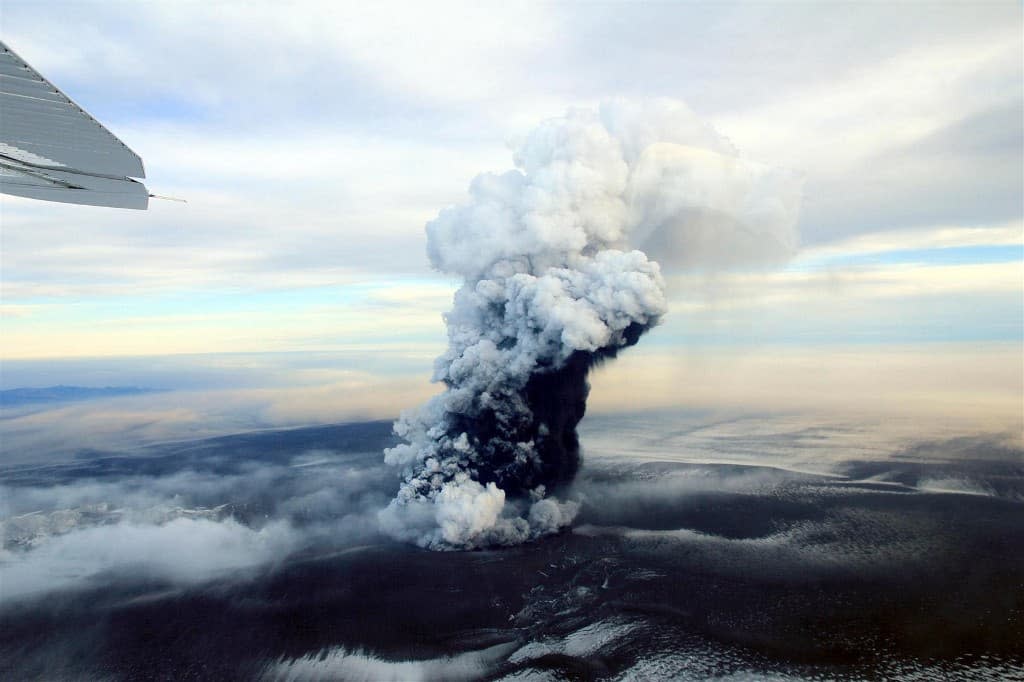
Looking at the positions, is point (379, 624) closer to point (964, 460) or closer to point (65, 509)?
point (65, 509)

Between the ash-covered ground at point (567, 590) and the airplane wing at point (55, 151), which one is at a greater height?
the airplane wing at point (55, 151)

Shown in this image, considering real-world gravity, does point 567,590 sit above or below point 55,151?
below

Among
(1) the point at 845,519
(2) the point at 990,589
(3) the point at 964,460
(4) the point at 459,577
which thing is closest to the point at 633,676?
(4) the point at 459,577

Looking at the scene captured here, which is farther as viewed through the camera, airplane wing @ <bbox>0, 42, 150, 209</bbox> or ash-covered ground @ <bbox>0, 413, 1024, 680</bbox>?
ash-covered ground @ <bbox>0, 413, 1024, 680</bbox>

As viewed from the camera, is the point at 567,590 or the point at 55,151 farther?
the point at 567,590

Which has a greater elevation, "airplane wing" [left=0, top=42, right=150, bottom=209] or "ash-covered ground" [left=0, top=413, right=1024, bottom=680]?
"airplane wing" [left=0, top=42, right=150, bottom=209]
